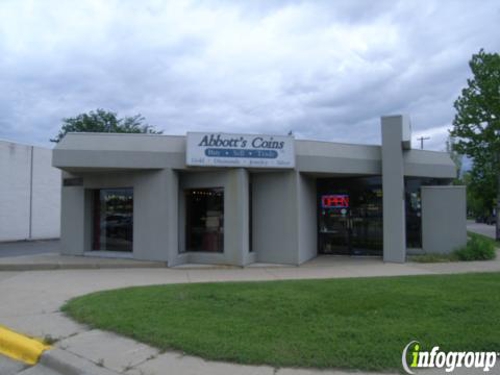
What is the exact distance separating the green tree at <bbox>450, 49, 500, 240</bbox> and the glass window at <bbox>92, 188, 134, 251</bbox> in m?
16.7

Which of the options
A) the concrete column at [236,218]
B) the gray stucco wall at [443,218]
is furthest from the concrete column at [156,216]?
the gray stucco wall at [443,218]

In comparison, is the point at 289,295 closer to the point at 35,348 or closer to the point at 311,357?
the point at 311,357

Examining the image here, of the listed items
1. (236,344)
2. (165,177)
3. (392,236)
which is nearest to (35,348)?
(236,344)

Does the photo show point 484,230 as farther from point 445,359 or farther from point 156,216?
point 445,359

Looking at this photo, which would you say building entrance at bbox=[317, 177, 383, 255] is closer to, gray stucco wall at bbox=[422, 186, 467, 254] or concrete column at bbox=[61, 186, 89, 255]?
gray stucco wall at bbox=[422, 186, 467, 254]

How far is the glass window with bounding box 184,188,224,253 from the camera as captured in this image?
13477 mm

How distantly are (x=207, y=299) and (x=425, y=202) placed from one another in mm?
10901

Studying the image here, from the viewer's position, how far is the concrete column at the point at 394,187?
542 inches

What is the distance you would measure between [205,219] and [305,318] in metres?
8.01

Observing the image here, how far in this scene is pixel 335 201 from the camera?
15961 millimetres

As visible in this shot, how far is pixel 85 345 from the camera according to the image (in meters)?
5.39

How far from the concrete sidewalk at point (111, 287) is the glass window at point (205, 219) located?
1392 millimetres

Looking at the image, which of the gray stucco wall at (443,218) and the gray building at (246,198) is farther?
the gray stucco wall at (443,218)

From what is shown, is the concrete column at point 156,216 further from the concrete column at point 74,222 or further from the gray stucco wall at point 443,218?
the gray stucco wall at point 443,218
